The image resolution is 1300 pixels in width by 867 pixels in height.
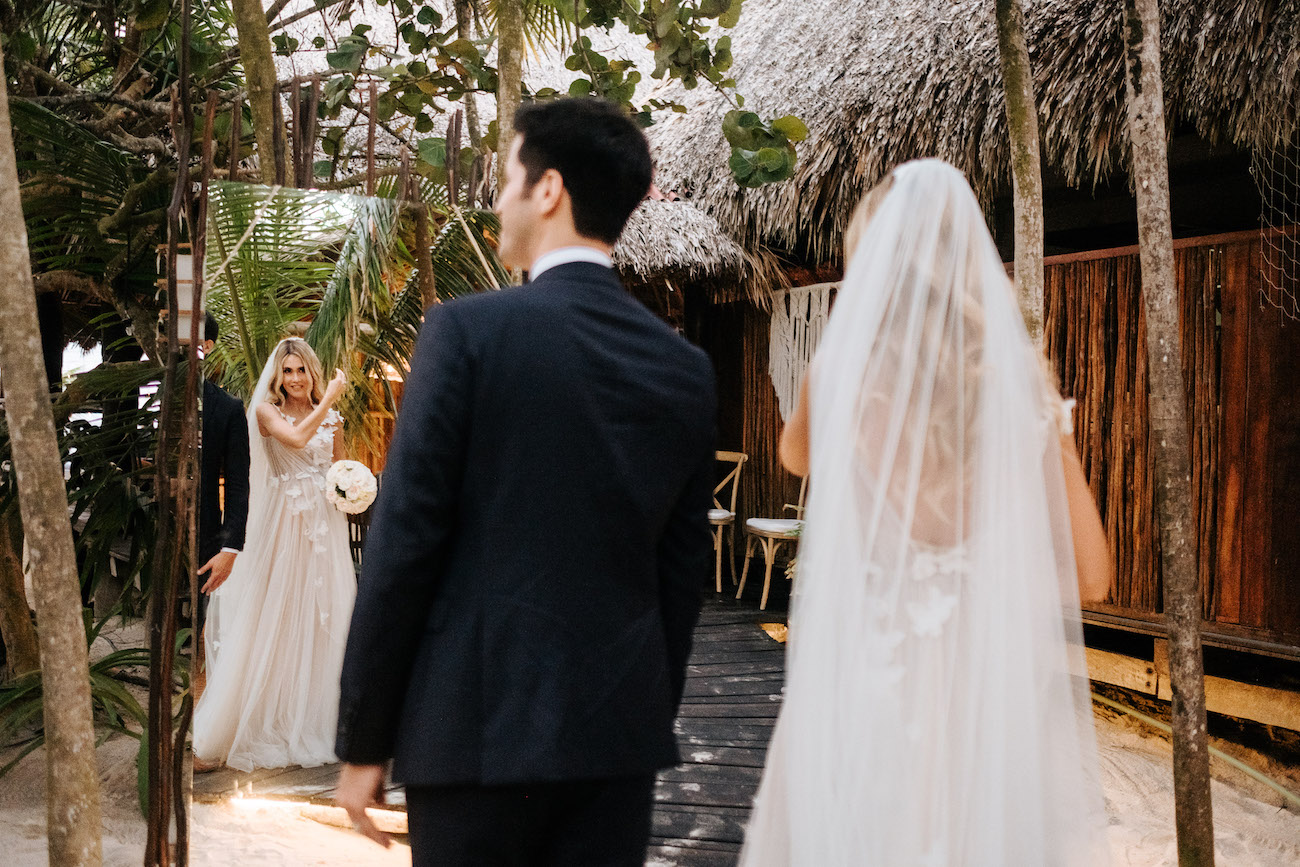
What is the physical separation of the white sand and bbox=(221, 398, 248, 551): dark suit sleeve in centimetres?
75

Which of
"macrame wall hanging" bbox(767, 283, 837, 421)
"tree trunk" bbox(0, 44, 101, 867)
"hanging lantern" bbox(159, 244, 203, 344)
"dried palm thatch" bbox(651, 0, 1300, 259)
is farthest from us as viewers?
"macrame wall hanging" bbox(767, 283, 837, 421)

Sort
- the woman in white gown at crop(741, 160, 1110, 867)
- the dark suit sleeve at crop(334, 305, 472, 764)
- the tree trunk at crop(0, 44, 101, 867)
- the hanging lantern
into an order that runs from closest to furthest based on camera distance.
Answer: the dark suit sleeve at crop(334, 305, 472, 764) → the tree trunk at crop(0, 44, 101, 867) → the woman in white gown at crop(741, 160, 1110, 867) → the hanging lantern

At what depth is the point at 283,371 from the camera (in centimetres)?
269

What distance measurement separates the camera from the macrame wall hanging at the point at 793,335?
7.53m

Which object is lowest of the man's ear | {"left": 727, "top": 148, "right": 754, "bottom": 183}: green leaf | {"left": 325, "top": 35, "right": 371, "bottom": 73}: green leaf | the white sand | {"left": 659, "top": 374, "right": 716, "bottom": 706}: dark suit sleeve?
the white sand

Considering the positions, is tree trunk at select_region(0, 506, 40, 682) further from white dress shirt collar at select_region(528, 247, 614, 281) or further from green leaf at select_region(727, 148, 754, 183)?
white dress shirt collar at select_region(528, 247, 614, 281)

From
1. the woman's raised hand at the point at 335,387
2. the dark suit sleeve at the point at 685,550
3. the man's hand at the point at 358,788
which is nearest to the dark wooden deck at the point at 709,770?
the dark suit sleeve at the point at 685,550

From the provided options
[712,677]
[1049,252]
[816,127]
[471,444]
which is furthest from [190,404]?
[1049,252]

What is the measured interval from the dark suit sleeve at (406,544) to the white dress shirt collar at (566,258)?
19 centimetres

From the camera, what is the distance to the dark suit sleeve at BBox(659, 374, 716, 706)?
→ 1.51 m

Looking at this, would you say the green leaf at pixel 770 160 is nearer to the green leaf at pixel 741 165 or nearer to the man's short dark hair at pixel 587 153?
the green leaf at pixel 741 165

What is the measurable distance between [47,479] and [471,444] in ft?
2.62

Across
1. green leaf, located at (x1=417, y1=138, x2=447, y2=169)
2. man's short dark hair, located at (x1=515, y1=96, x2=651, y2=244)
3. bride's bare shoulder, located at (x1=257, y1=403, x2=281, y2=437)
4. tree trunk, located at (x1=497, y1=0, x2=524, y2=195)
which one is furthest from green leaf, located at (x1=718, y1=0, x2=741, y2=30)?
bride's bare shoulder, located at (x1=257, y1=403, x2=281, y2=437)

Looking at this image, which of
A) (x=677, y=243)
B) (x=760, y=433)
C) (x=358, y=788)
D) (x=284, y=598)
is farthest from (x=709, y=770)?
(x=760, y=433)
